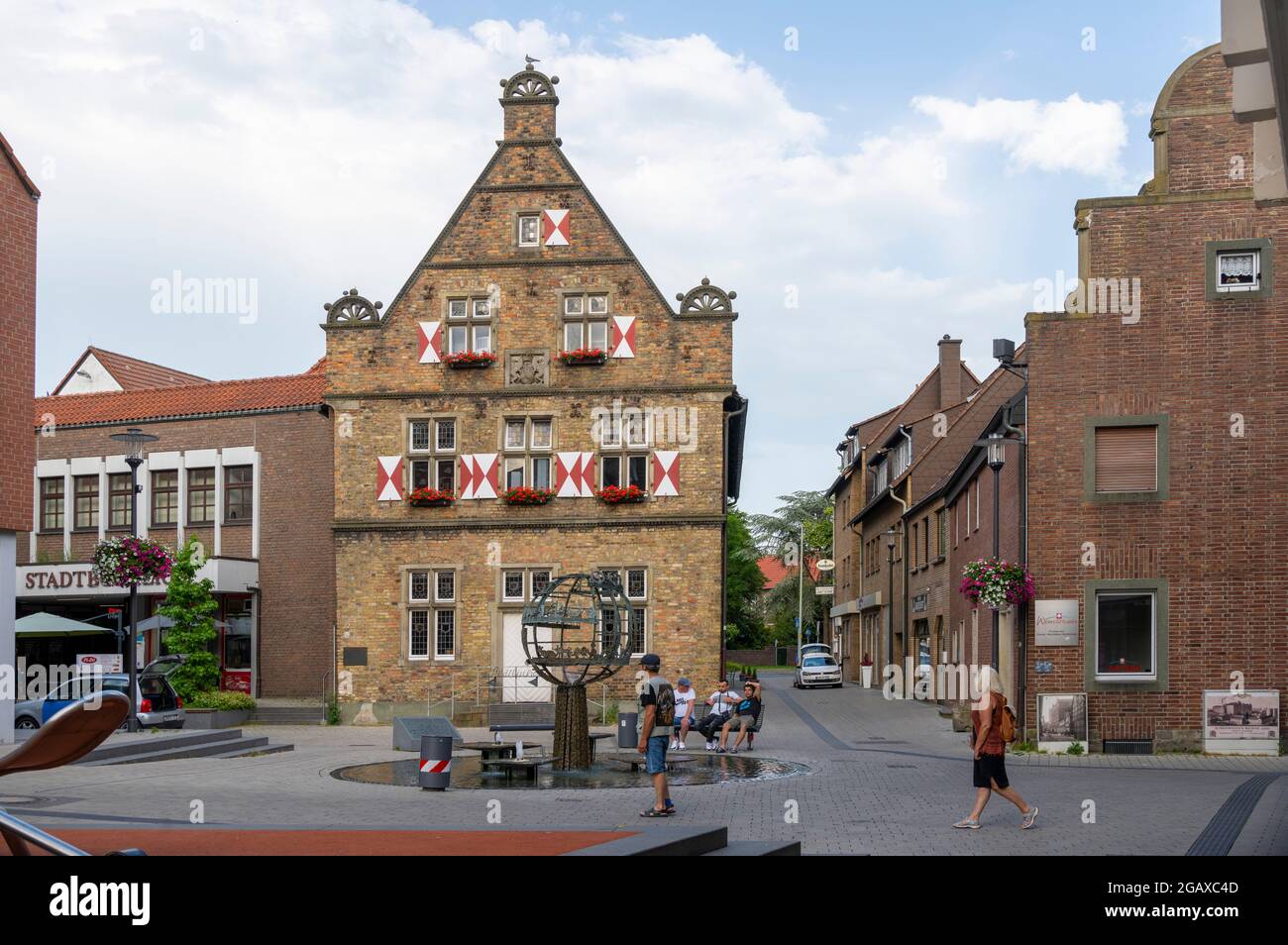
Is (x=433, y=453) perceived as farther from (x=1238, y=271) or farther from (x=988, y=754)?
(x=988, y=754)

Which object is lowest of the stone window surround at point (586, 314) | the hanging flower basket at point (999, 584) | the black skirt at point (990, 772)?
the black skirt at point (990, 772)

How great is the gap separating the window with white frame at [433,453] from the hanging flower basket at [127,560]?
771 cm

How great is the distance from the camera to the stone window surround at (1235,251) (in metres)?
23.9

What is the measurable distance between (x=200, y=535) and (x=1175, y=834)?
31.1 m

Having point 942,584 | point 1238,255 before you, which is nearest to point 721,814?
point 1238,255

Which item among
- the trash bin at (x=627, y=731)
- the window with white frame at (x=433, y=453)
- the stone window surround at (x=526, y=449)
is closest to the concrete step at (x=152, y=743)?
the trash bin at (x=627, y=731)

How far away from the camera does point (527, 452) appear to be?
110ft

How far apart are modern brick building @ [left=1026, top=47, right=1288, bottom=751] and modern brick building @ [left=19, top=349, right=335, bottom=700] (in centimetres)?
2035

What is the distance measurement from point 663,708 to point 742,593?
7764 cm

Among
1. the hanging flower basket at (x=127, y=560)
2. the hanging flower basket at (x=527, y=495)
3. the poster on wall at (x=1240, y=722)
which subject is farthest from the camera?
the hanging flower basket at (x=527, y=495)

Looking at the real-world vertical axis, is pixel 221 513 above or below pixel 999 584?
above

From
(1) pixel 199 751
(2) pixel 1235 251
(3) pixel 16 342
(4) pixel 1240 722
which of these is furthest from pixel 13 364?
(4) pixel 1240 722

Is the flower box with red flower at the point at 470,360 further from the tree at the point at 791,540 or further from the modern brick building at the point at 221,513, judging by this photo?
the tree at the point at 791,540
